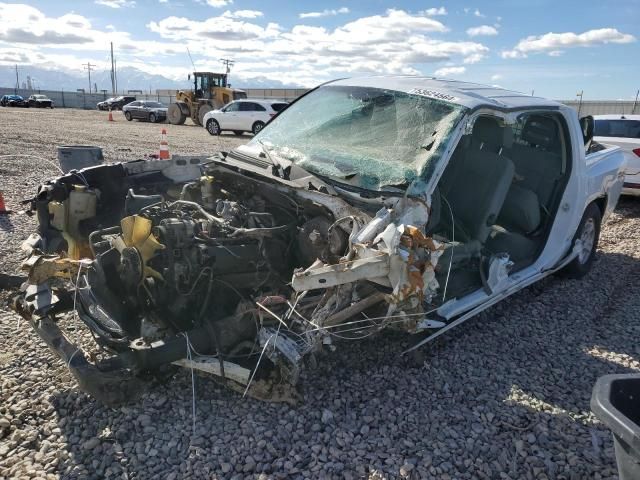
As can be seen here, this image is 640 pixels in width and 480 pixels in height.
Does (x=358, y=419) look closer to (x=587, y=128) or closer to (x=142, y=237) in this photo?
(x=142, y=237)

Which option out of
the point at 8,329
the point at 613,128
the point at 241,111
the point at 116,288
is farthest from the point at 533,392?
the point at 241,111

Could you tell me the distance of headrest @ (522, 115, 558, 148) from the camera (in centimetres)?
511

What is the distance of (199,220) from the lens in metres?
3.39

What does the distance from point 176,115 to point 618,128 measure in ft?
77.3

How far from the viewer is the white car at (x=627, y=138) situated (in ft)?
29.6

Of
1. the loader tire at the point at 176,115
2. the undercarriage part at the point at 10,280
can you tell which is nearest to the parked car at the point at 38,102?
the loader tire at the point at 176,115

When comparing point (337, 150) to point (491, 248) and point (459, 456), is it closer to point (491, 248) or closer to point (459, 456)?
point (491, 248)

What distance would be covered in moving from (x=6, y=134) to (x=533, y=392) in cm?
1832

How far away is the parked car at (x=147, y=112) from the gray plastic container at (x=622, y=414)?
3165 cm

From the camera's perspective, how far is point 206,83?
2817 centimetres

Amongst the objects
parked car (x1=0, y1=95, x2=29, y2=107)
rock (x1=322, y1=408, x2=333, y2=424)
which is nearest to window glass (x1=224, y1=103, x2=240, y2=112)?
rock (x1=322, y1=408, x2=333, y2=424)

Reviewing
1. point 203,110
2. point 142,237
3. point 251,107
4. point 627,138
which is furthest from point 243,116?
point 142,237

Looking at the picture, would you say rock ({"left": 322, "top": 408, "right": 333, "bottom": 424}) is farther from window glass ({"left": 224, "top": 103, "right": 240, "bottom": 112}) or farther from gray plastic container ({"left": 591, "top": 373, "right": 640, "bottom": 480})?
window glass ({"left": 224, "top": 103, "right": 240, "bottom": 112})

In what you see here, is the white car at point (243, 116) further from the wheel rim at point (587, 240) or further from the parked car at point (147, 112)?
the wheel rim at point (587, 240)
